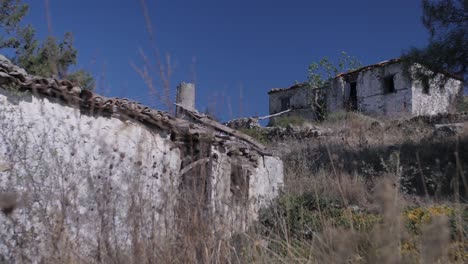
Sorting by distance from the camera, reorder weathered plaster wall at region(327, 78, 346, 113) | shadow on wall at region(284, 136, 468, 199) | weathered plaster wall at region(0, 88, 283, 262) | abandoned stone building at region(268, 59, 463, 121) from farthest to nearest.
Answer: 1. weathered plaster wall at region(327, 78, 346, 113)
2. abandoned stone building at region(268, 59, 463, 121)
3. shadow on wall at region(284, 136, 468, 199)
4. weathered plaster wall at region(0, 88, 283, 262)

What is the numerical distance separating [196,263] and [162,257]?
0.47 feet

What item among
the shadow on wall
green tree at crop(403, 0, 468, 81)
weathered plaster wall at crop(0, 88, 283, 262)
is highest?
green tree at crop(403, 0, 468, 81)

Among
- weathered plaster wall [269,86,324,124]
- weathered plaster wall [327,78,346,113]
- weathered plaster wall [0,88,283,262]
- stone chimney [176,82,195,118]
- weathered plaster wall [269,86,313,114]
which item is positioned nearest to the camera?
weathered plaster wall [0,88,283,262]

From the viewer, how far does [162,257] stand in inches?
68.8

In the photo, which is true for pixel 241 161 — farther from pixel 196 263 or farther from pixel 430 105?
pixel 430 105

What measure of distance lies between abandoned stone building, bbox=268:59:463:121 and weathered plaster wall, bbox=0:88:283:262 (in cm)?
1214

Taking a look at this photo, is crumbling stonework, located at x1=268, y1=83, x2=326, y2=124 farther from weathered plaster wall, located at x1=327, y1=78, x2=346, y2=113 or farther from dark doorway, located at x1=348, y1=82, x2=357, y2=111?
dark doorway, located at x1=348, y1=82, x2=357, y2=111

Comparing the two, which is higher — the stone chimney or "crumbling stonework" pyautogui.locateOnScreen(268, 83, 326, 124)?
"crumbling stonework" pyautogui.locateOnScreen(268, 83, 326, 124)

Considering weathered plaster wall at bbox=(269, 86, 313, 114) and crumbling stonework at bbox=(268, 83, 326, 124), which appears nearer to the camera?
crumbling stonework at bbox=(268, 83, 326, 124)

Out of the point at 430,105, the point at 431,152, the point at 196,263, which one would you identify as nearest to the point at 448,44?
the point at 431,152

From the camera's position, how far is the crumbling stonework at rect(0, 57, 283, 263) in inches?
71.8

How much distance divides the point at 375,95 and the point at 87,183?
17613mm

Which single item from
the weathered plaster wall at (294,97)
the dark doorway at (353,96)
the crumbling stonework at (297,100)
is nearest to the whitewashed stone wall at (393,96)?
the dark doorway at (353,96)

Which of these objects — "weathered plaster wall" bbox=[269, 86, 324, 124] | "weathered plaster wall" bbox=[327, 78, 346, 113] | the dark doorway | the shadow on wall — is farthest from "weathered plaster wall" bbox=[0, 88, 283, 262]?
"weathered plaster wall" bbox=[269, 86, 324, 124]
